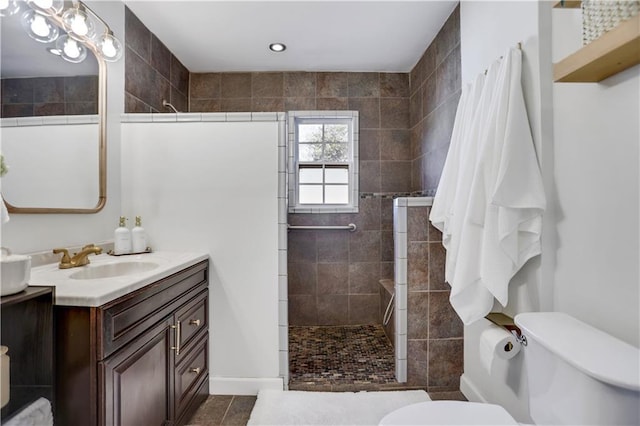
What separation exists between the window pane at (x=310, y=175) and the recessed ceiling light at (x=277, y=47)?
1069mm

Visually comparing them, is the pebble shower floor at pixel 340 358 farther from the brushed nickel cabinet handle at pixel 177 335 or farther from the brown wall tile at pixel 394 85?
the brown wall tile at pixel 394 85

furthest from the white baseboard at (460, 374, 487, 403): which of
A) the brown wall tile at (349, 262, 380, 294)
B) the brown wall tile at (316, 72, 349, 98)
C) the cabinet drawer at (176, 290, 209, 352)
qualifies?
the brown wall tile at (316, 72, 349, 98)

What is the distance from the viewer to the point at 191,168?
1.96m

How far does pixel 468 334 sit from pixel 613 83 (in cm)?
144

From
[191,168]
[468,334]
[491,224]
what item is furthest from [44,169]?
[468,334]

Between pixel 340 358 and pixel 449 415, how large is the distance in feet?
4.96

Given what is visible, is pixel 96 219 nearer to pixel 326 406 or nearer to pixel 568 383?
pixel 326 406

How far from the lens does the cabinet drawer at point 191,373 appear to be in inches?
62.2

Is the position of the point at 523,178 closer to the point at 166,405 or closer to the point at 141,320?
the point at 141,320

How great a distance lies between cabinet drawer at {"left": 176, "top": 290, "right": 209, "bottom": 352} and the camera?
5.32 feet

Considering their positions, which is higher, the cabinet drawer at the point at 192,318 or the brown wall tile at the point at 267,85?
the brown wall tile at the point at 267,85

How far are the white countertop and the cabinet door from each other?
8.8 inches

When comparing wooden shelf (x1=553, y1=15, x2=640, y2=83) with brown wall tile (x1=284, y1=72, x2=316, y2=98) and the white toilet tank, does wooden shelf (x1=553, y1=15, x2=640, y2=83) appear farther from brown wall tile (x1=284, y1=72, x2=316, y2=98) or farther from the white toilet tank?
brown wall tile (x1=284, y1=72, x2=316, y2=98)

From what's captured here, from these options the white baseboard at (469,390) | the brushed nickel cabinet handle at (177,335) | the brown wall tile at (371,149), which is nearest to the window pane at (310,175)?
the brown wall tile at (371,149)
